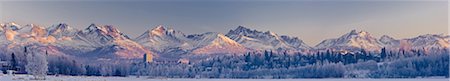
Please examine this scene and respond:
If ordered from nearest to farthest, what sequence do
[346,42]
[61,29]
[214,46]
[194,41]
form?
[346,42]
[61,29]
[194,41]
[214,46]

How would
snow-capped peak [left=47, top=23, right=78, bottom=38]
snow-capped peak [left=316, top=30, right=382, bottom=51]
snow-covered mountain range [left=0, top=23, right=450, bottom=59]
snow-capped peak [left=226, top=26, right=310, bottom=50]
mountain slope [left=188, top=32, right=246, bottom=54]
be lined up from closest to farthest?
snow-covered mountain range [left=0, top=23, right=450, bottom=59] < snow-capped peak [left=316, top=30, right=382, bottom=51] < snow-capped peak [left=226, top=26, right=310, bottom=50] < snow-capped peak [left=47, top=23, right=78, bottom=38] < mountain slope [left=188, top=32, right=246, bottom=54]

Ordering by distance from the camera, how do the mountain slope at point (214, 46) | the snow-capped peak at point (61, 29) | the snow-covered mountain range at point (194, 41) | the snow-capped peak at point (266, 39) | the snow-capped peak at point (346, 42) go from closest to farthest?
the snow-covered mountain range at point (194, 41) → the snow-capped peak at point (346, 42) → the snow-capped peak at point (266, 39) → the snow-capped peak at point (61, 29) → the mountain slope at point (214, 46)

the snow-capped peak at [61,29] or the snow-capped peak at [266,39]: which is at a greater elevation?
the snow-capped peak at [61,29]

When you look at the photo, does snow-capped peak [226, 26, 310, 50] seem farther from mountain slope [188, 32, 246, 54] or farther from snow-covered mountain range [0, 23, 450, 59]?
mountain slope [188, 32, 246, 54]

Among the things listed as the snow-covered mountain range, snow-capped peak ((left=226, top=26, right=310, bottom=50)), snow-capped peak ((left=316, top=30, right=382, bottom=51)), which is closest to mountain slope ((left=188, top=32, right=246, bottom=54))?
the snow-covered mountain range

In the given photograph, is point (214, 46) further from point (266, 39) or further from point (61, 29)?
point (61, 29)

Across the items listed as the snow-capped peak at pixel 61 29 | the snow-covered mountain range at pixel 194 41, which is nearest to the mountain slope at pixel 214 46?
the snow-covered mountain range at pixel 194 41

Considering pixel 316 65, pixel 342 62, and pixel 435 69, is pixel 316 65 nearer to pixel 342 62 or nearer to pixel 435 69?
pixel 342 62

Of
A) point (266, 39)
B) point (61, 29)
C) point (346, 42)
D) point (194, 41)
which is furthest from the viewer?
point (266, 39)

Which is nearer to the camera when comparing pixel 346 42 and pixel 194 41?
pixel 346 42

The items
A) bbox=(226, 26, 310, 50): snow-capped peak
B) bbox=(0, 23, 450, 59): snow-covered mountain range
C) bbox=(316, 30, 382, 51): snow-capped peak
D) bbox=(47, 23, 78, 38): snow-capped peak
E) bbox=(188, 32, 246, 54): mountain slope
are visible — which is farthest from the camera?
bbox=(188, 32, 246, 54): mountain slope

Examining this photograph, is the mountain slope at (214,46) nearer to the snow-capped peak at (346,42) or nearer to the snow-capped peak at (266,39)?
the snow-capped peak at (266,39)

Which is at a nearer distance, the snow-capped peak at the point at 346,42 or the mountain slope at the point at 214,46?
the snow-capped peak at the point at 346,42

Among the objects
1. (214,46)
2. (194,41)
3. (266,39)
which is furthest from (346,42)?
(194,41)
